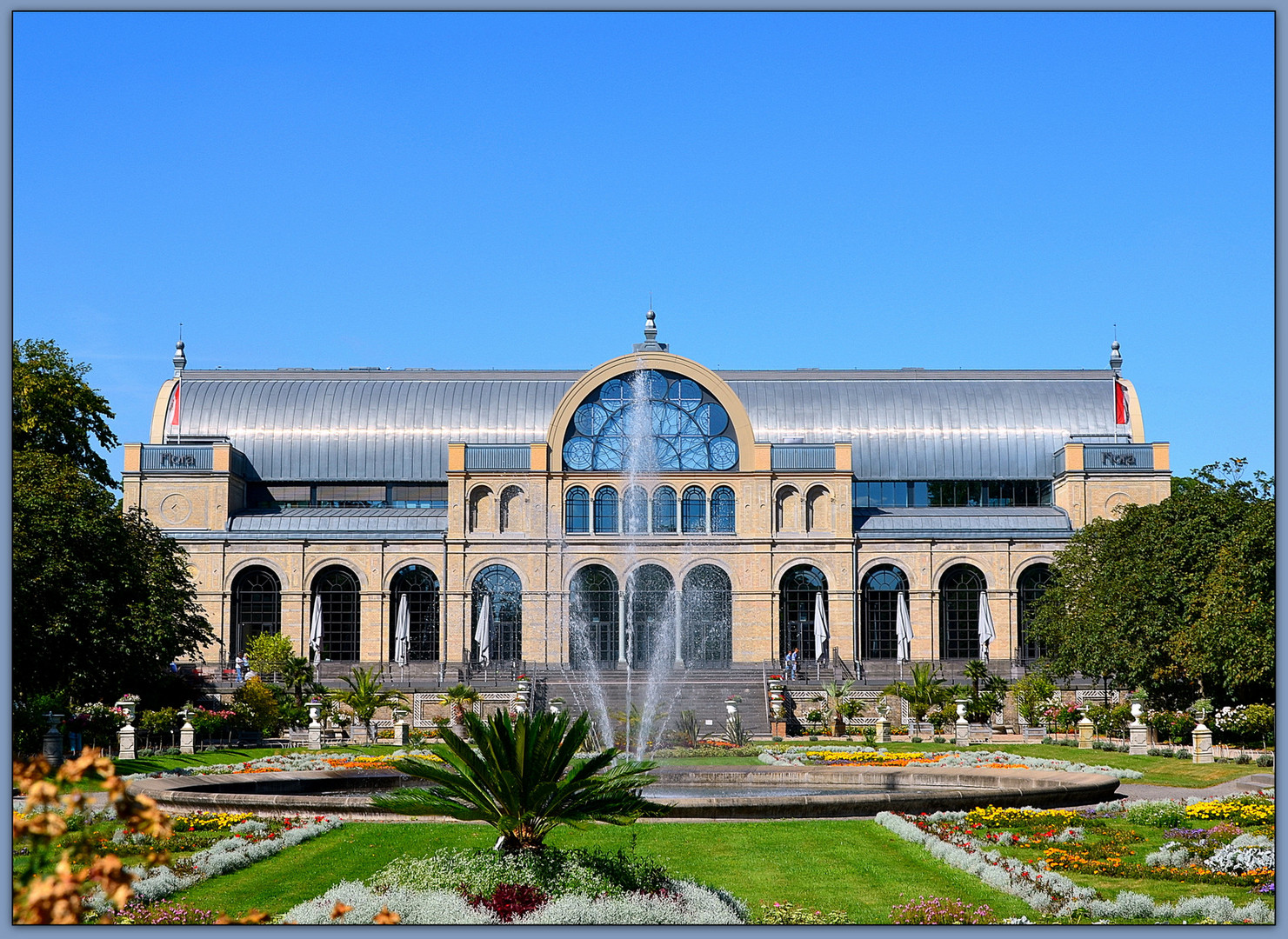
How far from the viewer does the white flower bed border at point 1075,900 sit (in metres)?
13.1

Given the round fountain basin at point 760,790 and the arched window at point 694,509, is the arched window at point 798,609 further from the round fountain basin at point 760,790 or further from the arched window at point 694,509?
the round fountain basin at point 760,790

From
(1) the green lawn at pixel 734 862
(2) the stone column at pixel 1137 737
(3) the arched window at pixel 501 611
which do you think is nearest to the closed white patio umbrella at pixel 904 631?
(3) the arched window at pixel 501 611

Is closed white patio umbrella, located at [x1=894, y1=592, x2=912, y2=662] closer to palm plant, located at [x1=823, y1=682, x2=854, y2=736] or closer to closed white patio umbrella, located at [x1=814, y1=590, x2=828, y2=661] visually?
closed white patio umbrella, located at [x1=814, y1=590, x2=828, y2=661]

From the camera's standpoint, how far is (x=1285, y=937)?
435 inches

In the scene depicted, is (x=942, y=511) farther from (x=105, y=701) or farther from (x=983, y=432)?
(x=105, y=701)

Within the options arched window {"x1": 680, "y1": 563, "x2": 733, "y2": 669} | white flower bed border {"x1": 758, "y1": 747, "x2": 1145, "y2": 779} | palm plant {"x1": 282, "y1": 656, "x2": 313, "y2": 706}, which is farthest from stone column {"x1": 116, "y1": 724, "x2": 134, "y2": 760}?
arched window {"x1": 680, "y1": 563, "x2": 733, "y2": 669}

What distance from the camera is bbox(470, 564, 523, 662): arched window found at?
63656mm

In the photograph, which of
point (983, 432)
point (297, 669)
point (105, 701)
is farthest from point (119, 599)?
point (983, 432)

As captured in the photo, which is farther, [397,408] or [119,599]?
[397,408]

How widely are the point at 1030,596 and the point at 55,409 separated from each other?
136ft

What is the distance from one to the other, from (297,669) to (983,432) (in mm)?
36893

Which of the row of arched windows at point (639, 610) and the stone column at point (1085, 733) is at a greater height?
the row of arched windows at point (639, 610)

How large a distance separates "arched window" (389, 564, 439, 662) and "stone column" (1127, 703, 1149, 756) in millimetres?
33741

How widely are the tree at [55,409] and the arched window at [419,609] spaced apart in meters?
16.5
